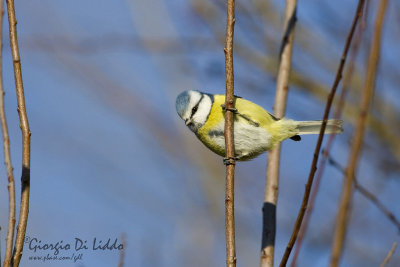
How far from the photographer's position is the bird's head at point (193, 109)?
266 cm

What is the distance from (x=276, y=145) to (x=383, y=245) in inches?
47.7

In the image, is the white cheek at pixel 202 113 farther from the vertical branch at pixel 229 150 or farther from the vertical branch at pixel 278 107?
the vertical branch at pixel 229 150

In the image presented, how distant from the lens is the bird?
261 centimetres

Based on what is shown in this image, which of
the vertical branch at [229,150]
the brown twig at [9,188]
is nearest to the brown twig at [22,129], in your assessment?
the brown twig at [9,188]

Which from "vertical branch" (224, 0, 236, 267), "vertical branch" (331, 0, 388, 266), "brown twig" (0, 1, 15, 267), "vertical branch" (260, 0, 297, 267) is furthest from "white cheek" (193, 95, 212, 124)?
"vertical branch" (331, 0, 388, 266)

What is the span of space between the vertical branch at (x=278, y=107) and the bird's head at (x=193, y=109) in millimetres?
373

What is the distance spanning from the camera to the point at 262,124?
106 inches

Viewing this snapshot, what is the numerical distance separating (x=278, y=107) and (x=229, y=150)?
31.2 inches

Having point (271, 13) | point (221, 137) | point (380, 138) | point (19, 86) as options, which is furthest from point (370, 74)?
point (271, 13)

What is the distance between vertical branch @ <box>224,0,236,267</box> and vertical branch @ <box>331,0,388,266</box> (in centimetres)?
66

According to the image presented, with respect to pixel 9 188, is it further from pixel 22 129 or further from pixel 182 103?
pixel 182 103

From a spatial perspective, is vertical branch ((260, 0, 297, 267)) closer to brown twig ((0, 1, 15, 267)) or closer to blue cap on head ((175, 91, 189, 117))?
blue cap on head ((175, 91, 189, 117))

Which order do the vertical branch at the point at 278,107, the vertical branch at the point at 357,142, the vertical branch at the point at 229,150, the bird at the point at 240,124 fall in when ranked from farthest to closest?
the bird at the point at 240,124 → the vertical branch at the point at 278,107 → the vertical branch at the point at 229,150 → the vertical branch at the point at 357,142

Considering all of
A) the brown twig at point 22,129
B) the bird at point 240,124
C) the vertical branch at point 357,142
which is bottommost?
the vertical branch at point 357,142
